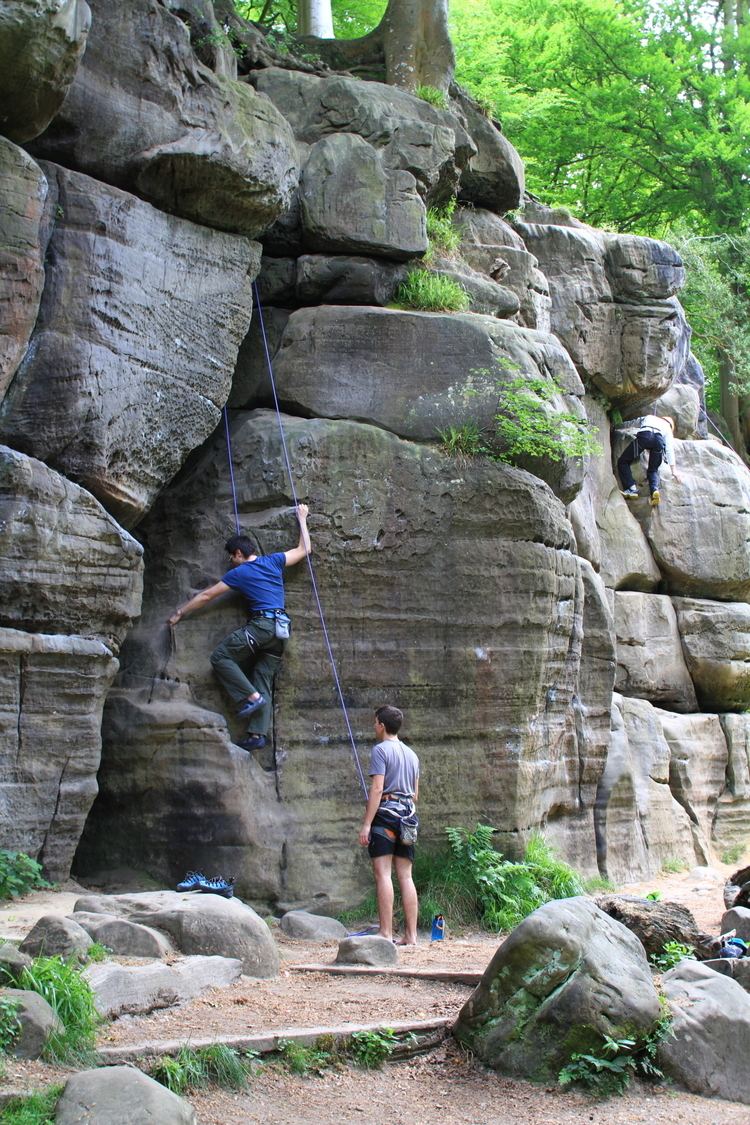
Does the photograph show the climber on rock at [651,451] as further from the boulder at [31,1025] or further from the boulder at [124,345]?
the boulder at [31,1025]

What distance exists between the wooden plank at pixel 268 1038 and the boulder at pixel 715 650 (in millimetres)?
10645

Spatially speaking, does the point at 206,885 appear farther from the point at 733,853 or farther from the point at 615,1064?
the point at 733,853

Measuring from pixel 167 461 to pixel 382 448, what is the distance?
6.51 feet

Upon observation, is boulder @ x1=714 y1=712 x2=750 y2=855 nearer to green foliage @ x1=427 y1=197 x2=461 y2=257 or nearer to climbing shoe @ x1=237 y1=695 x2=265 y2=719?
green foliage @ x1=427 y1=197 x2=461 y2=257

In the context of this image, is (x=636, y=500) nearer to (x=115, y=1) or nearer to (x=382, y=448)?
(x=382, y=448)

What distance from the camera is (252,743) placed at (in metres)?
10.4

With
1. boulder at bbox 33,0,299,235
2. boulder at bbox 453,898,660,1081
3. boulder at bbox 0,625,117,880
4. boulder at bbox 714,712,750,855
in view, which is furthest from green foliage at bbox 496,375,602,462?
boulder at bbox 714,712,750,855

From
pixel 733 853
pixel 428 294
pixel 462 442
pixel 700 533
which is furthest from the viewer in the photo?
pixel 700 533

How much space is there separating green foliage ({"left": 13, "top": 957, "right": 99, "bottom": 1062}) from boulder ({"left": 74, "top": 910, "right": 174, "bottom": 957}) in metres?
0.96

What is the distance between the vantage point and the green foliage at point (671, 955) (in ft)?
25.4

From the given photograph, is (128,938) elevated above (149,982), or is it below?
above

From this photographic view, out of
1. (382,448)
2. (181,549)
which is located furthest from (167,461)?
(382,448)

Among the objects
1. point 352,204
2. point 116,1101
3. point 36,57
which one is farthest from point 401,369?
point 116,1101

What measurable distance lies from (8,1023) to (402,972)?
9.73ft
